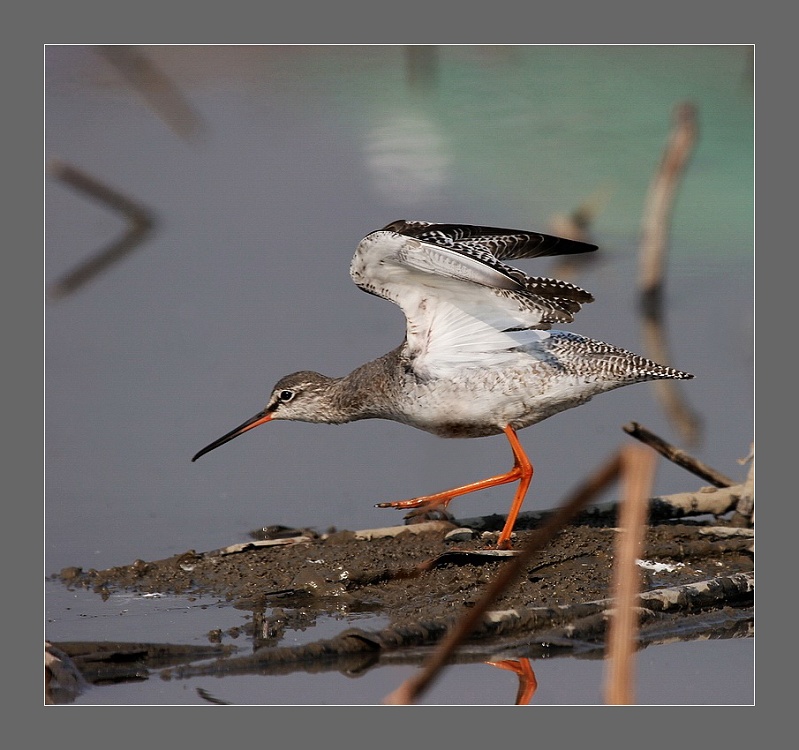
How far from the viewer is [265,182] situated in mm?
9086

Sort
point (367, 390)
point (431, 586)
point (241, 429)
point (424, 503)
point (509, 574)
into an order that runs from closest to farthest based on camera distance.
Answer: point (509, 574) < point (431, 586) < point (424, 503) < point (367, 390) < point (241, 429)

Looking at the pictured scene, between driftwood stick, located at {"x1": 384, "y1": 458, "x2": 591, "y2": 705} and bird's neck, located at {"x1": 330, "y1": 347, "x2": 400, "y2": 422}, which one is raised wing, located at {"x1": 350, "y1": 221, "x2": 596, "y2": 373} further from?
driftwood stick, located at {"x1": 384, "y1": 458, "x2": 591, "y2": 705}

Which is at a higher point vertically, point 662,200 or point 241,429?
point 662,200

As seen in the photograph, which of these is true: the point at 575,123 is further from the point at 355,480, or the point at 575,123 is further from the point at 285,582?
the point at 285,582

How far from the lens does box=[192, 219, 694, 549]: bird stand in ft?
24.8

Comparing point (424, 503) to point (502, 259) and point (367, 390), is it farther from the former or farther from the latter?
point (502, 259)

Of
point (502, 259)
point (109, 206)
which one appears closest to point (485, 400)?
point (502, 259)

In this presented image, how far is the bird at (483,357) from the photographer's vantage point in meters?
7.57

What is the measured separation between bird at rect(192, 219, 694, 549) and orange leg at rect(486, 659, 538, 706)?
4.95 feet

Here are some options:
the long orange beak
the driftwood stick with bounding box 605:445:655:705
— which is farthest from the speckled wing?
the driftwood stick with bounding box 605:445:655:705

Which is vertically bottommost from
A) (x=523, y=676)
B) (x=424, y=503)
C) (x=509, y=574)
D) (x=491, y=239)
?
(x=523, y=676)

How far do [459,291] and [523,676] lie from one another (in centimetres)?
262

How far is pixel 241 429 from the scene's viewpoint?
862 cm

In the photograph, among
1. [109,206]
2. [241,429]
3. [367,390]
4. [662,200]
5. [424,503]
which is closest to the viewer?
[424,503]
